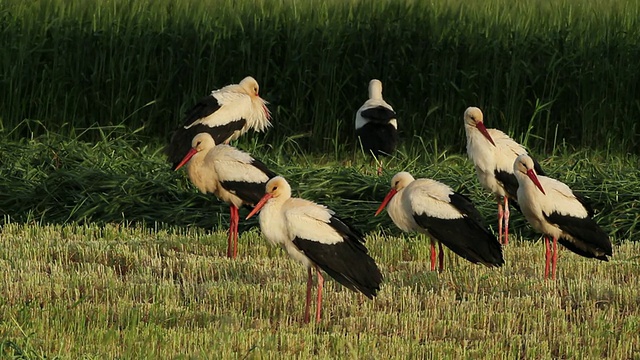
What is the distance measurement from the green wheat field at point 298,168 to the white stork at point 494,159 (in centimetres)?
39

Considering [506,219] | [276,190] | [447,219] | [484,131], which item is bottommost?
[506,219]

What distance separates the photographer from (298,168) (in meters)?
12.0

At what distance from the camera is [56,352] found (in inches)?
254

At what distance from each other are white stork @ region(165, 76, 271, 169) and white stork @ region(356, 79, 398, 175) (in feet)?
4.90

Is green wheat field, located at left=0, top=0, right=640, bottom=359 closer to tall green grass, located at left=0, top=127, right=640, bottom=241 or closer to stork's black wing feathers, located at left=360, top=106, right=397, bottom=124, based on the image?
tall green grass, located at left=0, top=127, right=640, bottom=241

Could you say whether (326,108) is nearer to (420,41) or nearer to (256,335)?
(420,41)

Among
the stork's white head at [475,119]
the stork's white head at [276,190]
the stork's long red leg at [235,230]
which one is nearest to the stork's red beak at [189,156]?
the stork's long red leg at [235,230]

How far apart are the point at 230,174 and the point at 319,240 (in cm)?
251

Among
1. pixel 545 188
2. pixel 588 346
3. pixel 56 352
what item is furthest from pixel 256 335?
pixel 545 188

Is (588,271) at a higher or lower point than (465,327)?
lower

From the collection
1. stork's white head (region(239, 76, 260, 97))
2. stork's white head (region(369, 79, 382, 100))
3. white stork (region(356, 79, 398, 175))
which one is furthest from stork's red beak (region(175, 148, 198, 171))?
stork's white head (region(369, 79, 382, 100))

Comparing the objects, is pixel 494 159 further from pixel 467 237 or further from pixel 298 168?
pixel 298 168

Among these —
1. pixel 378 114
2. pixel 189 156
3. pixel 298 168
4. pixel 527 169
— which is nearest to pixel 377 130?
pixel 378 114

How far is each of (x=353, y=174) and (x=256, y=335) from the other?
5.07 metres
